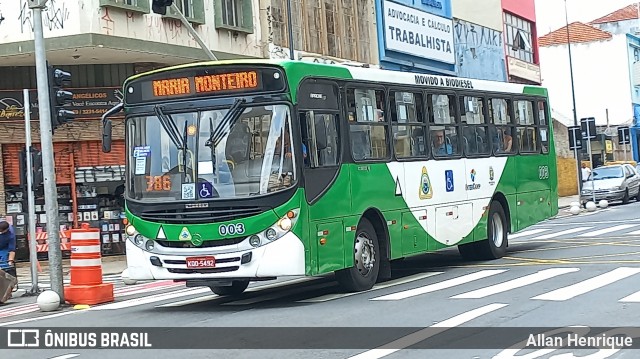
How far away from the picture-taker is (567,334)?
994 cm

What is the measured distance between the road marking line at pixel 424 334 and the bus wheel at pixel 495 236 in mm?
6897

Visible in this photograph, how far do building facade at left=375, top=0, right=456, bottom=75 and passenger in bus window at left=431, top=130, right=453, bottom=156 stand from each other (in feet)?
74.2

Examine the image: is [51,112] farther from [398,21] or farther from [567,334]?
[398,21]

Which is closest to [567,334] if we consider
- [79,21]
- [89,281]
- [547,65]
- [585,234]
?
[89,281]

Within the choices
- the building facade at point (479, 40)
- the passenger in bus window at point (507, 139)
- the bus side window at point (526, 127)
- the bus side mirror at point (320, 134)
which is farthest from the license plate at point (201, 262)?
the building facade at point (479, 40)

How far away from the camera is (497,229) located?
19.6 meters

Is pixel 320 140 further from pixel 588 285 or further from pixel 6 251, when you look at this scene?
pixel 6 251

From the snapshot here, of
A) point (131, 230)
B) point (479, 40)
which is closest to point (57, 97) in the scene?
point (131, 230)

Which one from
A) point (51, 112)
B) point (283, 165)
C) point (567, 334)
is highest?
point (51, 112)

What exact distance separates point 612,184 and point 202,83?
31580mm

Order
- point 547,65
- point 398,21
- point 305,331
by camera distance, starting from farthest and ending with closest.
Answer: point 547,65
point 398,21
point 305,331

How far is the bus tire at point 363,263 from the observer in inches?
572

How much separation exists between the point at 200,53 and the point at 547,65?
54930 millimetres

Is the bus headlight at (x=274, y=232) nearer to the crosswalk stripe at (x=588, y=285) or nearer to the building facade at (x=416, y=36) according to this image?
the crosswalk stripe at (x=588, y=285)
